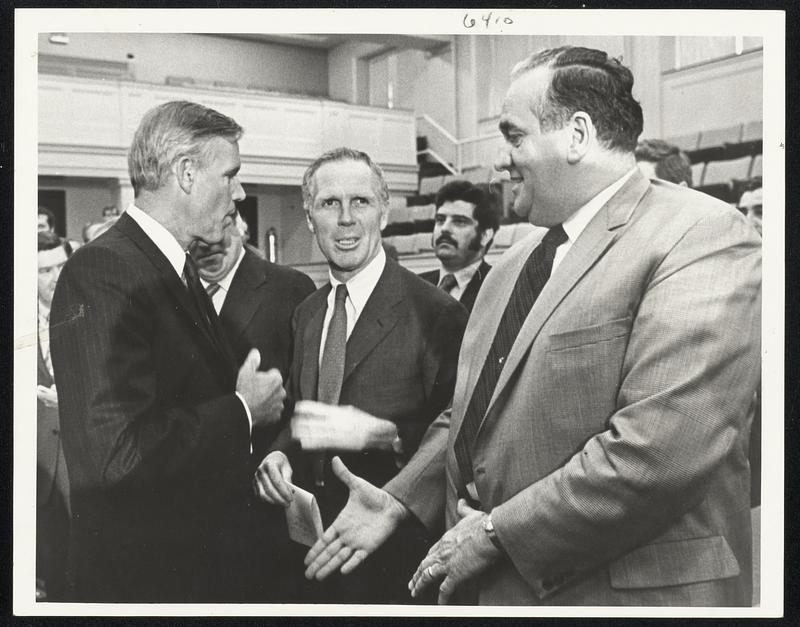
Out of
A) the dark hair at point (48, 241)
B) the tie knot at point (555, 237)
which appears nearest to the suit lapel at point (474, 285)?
the tie knot at point (555, 237)

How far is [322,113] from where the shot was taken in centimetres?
204

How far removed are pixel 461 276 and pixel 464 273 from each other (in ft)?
0.04

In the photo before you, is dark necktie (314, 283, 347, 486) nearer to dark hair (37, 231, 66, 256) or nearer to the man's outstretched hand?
the man's outstretched hand

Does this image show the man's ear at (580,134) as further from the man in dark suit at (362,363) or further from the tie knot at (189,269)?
the tie knot at (189,269)

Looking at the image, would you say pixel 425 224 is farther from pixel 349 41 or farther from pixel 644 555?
pixel 644 555

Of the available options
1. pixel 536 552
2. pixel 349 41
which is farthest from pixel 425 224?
pixel 536 552

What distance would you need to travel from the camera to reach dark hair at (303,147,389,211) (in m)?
1.99

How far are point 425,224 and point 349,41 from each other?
1.83 feet

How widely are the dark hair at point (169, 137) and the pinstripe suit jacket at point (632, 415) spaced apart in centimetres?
97

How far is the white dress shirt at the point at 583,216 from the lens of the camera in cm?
175

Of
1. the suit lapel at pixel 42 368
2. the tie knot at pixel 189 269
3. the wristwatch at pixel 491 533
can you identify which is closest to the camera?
the wristwatch at pixel 491 533

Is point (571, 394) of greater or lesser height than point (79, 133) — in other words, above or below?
below

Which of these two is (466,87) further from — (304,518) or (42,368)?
(42,368)

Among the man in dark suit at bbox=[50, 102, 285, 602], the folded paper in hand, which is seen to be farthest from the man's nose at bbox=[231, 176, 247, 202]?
the folded paper in hand
